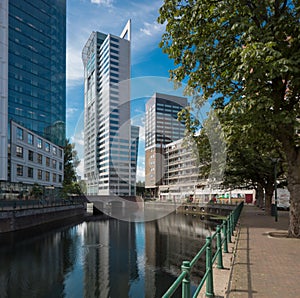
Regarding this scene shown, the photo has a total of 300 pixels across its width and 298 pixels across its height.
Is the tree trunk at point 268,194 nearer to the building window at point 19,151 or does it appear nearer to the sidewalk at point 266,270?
the sidewalk at point 266,270

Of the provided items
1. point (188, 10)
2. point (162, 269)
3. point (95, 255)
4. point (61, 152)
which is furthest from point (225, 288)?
point (61, 152)

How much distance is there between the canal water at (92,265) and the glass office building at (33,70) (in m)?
25.8

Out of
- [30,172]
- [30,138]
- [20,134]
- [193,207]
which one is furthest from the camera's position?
[193,207]

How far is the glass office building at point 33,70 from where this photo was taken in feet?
163

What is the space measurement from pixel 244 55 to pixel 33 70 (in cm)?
6241

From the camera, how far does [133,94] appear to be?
25.5m

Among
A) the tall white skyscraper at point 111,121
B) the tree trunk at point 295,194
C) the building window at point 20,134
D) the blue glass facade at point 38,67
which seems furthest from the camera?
the blue glass facade at point 38,67

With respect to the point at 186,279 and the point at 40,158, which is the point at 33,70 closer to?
the point at 40,158

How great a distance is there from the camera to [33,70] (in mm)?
63844

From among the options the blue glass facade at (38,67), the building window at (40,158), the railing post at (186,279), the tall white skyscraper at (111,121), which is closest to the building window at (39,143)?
the building window at (40,158)

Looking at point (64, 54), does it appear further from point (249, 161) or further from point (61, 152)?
point (249, 161)

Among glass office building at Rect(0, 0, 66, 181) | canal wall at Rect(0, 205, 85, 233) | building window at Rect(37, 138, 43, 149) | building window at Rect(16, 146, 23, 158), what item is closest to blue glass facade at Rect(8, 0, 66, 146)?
glass office building at Rect(0, 0, 66, 181)

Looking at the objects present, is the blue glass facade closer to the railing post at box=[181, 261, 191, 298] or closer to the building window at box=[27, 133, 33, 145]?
the building window at box=[27, 133, 33, 145]

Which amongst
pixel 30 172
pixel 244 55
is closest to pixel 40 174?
pixel 30 172
